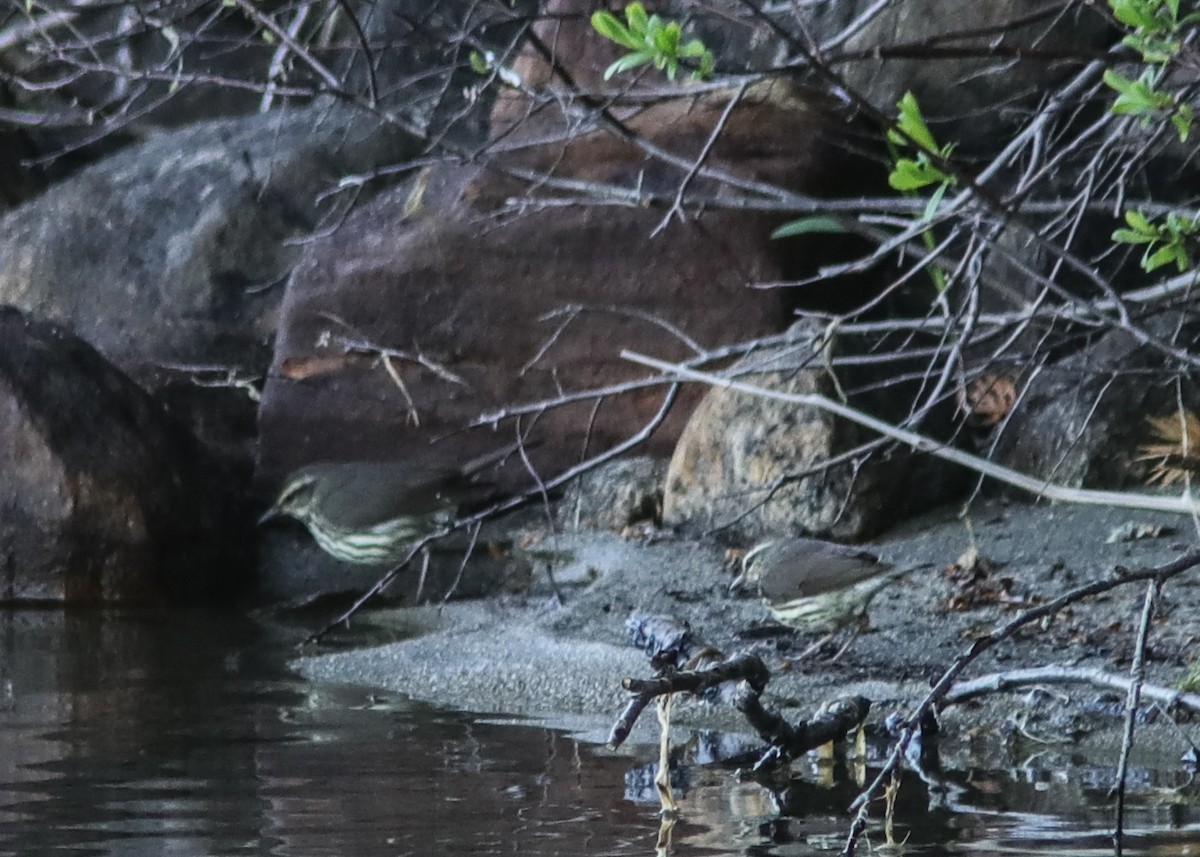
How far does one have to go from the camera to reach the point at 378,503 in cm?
791

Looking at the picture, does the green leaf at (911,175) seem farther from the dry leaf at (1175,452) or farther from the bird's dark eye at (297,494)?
the bird's dark eye at (297,494)

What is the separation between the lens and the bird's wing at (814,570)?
5.68 metres

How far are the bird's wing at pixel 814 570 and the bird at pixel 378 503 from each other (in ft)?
7.18

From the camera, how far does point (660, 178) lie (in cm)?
883

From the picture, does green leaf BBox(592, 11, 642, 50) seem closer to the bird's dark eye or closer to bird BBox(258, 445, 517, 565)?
bird BBox(258, 445, 517, 565)

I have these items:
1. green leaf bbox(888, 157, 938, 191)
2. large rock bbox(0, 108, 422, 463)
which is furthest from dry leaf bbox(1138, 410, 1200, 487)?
large rock bbox(0, 108, 422, 463)

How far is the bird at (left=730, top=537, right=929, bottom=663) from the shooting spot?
5.65 metres

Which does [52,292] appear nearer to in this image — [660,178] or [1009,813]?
[660,178]

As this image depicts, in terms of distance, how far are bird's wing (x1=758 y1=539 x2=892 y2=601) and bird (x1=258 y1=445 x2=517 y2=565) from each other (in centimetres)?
219

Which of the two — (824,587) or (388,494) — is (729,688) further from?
(388,494)

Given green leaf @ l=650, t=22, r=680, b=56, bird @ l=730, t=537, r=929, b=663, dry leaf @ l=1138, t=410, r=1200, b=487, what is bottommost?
bird @ l=730, t=537, r=929, b=663

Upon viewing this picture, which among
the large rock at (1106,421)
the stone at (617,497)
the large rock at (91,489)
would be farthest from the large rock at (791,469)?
the large rock at (91,489)

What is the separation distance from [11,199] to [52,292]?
216 cm

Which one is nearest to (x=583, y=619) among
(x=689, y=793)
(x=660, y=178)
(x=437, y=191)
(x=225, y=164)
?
(x=689, y=793)
